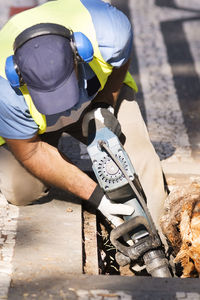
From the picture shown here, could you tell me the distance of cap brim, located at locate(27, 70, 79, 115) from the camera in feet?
13.6

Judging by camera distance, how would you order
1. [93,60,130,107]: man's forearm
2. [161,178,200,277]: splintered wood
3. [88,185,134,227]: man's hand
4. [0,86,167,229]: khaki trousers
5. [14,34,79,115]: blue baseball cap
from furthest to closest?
1. [93,60,130,107]: man's forearm
2. [0,86,167,229]: khaki trousers
3. [88,185,134,227]: man's hand
4. [161,178,200,277]: splintered wood
5. [14,34,79,115]: blue baseball cap

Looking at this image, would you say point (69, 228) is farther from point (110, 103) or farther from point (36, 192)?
point (110, 103)

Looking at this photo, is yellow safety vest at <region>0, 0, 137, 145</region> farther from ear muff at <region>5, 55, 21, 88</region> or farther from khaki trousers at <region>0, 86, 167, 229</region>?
khaki trousers at <region>0, 86, 167, 229</region>

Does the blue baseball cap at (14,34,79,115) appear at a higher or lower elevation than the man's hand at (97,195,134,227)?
higher

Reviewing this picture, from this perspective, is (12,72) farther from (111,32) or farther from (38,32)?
(111,32)

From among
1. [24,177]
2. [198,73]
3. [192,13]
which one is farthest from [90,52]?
[192,13]

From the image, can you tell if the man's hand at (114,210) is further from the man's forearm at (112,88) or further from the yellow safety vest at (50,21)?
the man's forearm at (112,88)

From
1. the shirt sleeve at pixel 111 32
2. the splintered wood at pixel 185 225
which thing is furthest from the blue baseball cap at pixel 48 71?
the splintered wood at pixel 185 225

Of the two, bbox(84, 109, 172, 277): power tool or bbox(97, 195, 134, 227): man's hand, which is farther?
bbox(97, 195, 134, 227): man's hand

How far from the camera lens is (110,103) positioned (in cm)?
509

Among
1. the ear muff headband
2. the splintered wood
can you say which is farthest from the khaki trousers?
the ear muff headband

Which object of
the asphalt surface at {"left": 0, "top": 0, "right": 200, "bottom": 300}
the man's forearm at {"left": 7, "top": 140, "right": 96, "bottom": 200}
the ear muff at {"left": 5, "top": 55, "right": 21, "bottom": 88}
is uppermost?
the ear muff at {"left": 5, "top": 55, "right": 21, "bottom": 88}

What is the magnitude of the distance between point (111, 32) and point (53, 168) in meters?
1.04

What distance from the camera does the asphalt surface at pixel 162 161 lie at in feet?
13.2
